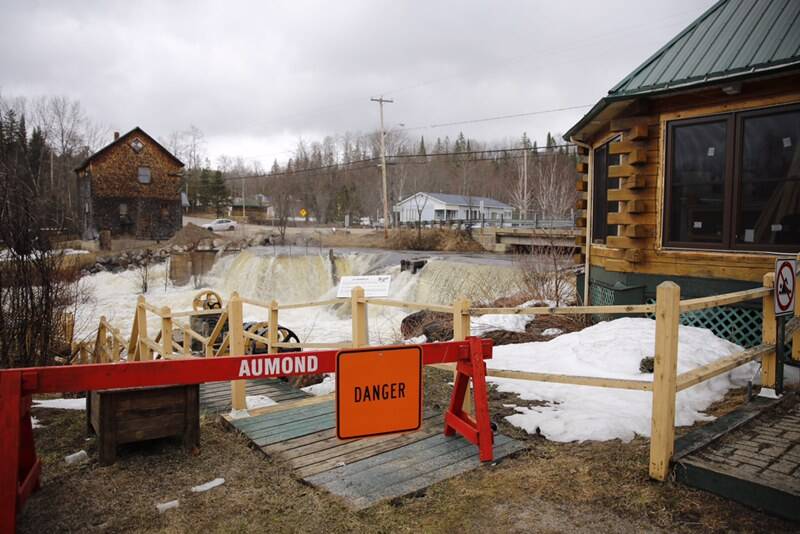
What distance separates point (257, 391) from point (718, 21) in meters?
8.52

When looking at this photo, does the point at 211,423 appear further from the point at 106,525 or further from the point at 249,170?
the point at 249,170

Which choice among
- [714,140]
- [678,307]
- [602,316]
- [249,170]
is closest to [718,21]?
[714,140]

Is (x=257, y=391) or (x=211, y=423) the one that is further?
(x=257, y=391)

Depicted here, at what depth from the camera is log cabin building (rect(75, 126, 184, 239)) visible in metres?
49.0

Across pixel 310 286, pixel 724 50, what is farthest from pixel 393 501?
pixel 310 286

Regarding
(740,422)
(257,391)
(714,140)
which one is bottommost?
(257,391)

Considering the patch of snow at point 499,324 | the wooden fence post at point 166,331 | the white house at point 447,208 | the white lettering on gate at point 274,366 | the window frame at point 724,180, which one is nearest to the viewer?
the white lettering on gate at point 274,366

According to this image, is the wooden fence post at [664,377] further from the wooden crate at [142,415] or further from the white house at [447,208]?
the white house at [447,208]

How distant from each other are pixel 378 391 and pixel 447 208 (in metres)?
63.0

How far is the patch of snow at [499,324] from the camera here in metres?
10.9

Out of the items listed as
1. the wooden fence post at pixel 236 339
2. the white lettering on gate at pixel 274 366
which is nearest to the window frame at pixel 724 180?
the wooden fence post at pixel 236 339

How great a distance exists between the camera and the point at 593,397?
5.93m

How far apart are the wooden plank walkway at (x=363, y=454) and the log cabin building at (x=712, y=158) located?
4.62 meters

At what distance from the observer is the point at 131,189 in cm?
5028
